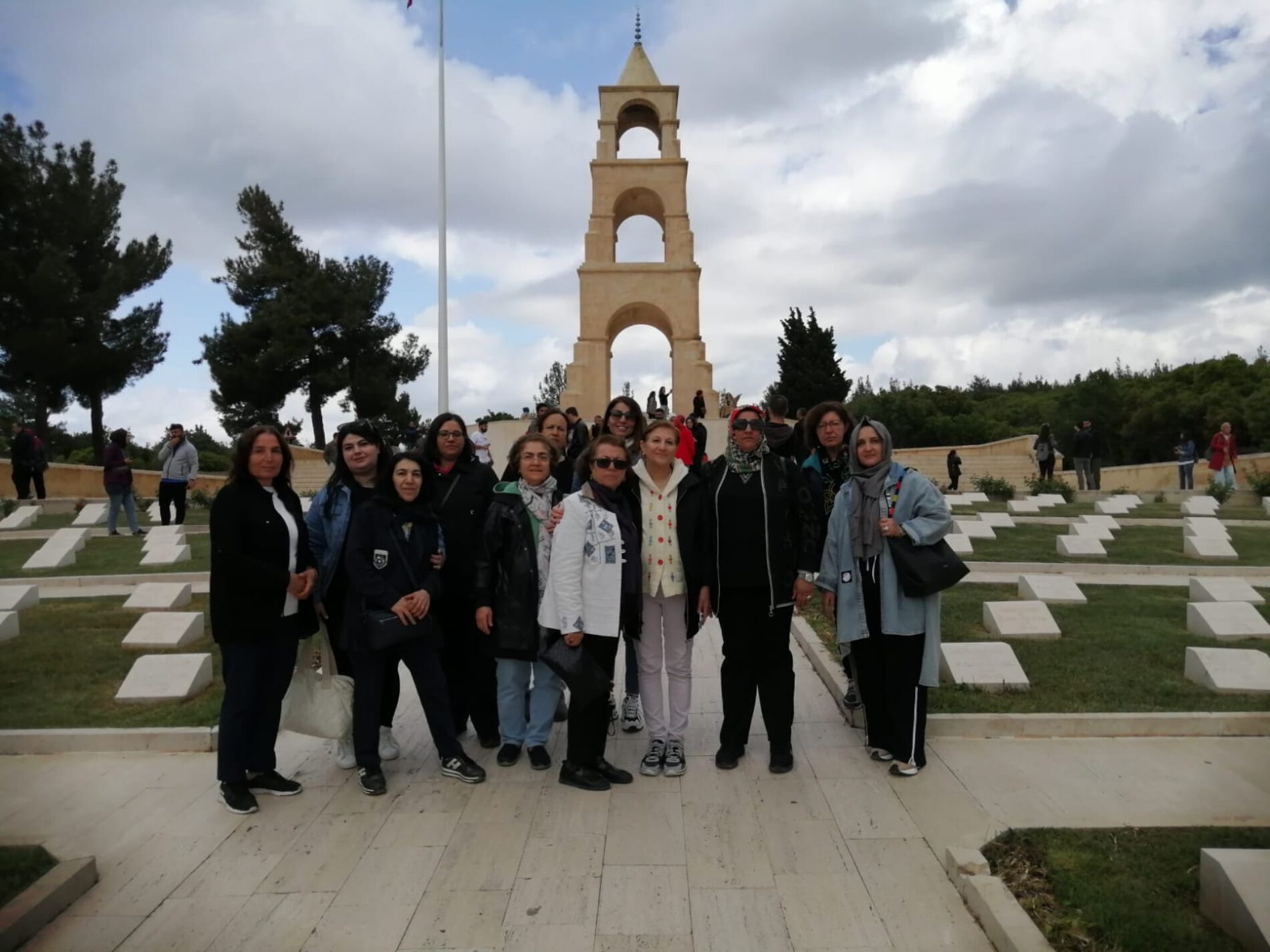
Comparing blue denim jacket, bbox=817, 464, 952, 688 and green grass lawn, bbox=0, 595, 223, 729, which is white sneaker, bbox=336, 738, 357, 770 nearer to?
green grass lawn, bbox=0, 595, 223, 729

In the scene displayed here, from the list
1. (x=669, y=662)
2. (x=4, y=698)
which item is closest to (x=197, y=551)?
(x=4, y=698)

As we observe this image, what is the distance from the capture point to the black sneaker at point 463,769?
14.2ft

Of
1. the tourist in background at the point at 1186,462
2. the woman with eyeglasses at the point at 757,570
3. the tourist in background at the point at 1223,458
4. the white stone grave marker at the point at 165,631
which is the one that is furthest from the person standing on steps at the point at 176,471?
the tourist in background at the point at 1186,462

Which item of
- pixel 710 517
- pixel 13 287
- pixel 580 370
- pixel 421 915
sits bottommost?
pixel 421 915

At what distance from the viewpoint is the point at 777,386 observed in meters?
37.6

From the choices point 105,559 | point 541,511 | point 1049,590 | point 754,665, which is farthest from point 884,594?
point 105,559

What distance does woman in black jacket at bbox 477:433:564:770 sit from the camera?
437 centimetres

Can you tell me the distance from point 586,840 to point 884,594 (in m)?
1.87

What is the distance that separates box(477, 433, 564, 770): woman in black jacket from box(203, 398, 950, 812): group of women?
0.01 metres

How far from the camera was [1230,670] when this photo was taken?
17.7 ft

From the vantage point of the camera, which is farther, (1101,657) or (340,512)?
(1101,657)

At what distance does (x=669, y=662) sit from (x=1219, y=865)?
244cm

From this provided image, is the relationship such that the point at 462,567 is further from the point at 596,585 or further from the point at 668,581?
the point at 668,581

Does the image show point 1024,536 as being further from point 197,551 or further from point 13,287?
point 13,287
